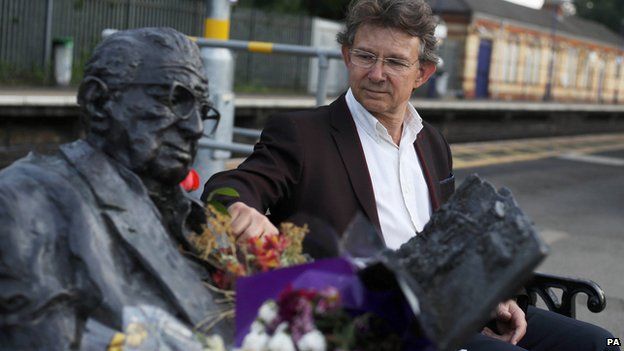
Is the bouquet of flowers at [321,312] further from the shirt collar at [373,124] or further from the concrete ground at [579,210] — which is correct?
the concrete ground at [579,210]

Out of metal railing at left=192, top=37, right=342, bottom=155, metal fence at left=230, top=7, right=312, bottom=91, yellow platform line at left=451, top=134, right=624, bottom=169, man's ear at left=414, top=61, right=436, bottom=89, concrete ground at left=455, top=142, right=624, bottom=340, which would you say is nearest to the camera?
man's ear at left=414, top=61, right=436, bottom=89

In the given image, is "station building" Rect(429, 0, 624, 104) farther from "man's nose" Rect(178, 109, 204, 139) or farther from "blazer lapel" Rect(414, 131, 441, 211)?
"man's nose" Rect(178, 109, 204, 139)

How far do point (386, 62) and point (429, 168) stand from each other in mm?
333

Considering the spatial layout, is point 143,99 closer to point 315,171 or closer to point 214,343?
point 214,343

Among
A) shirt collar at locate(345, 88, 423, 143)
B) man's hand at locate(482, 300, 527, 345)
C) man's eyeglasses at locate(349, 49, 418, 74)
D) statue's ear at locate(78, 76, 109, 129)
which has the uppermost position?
man's eyeglasses at locate(349, 49, 418, 74)

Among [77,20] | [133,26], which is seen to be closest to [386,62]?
[77,20]

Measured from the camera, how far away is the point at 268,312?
5.15 ft

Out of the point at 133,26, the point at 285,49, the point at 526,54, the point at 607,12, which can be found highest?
the point at 607,12

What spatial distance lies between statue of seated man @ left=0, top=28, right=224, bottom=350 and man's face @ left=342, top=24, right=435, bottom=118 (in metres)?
1.28

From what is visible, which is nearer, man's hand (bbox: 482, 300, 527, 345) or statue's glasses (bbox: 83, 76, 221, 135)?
statue's glasses (bbox: 83, 76, 221, 135)

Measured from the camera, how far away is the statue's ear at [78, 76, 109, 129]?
1.67 metres

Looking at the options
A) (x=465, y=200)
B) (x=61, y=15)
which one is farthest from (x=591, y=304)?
(x=61, y=15)

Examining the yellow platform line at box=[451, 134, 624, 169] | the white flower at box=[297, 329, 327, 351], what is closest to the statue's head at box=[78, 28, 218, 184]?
the white flower at box=[297, 329, 327, 351]

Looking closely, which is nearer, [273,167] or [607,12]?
[273,167]
